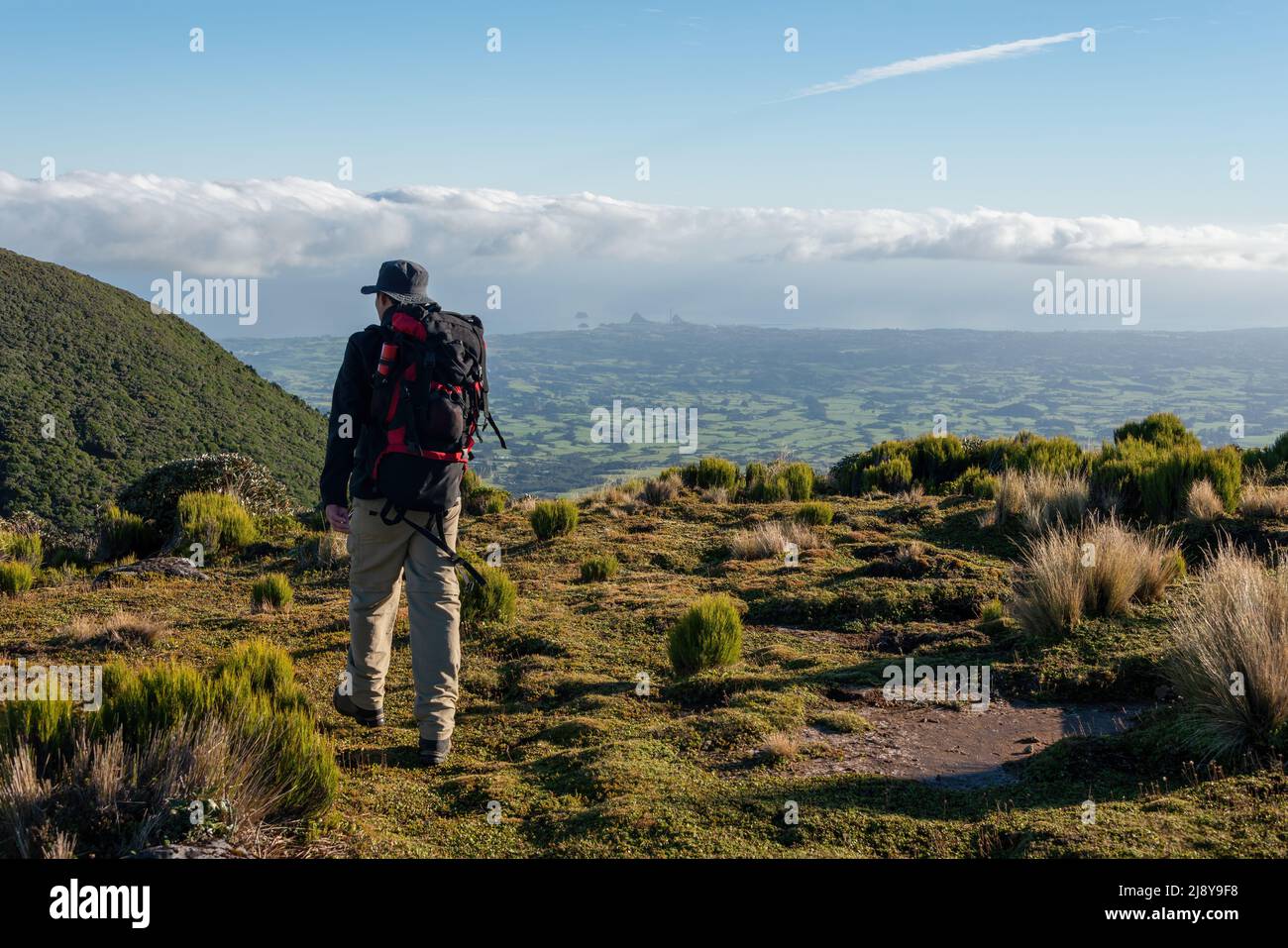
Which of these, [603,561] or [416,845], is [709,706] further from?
[603,561]

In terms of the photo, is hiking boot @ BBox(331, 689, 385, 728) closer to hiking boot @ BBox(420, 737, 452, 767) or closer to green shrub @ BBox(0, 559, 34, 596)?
hiking boot @ BBox(420, 737, 452, 767)

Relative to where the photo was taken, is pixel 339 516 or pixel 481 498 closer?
pixel 339 516

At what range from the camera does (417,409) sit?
15.2 ft

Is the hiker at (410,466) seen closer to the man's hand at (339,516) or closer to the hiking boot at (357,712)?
the man's hand at (339,516)

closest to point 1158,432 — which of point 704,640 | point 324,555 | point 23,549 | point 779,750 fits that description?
point 704,640

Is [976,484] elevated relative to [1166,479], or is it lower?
lower

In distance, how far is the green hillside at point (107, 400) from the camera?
25891 mm

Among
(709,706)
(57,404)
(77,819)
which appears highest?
(57,404)

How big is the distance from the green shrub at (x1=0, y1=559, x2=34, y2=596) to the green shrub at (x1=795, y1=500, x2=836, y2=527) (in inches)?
319

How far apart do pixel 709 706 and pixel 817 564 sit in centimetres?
383

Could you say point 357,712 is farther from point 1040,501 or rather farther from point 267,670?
point 1040,501

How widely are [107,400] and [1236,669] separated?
3368 cm
